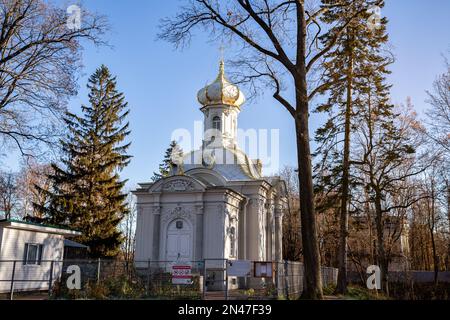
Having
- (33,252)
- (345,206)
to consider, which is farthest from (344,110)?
(33,252)

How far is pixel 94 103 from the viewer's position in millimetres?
38188

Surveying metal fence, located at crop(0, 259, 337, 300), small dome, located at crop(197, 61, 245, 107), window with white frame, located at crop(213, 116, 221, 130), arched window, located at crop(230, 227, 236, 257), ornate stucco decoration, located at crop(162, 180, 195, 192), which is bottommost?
metal fence, located at crop(0, 259, 337, 300)

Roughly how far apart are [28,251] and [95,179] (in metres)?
15.0

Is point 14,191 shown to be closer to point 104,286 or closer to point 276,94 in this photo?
point 104,286

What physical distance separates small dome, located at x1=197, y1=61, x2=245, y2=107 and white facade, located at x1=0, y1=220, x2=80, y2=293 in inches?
609

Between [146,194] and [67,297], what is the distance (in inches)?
406

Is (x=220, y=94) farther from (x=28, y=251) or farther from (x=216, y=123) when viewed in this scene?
(x=28, y=251)

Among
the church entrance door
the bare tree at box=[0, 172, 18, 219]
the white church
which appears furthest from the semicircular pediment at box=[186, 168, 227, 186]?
the bare tree at box=[0, 172, 18, 219]

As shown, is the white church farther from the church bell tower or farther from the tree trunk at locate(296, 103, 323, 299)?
the tree trunk at locate(296, 103, 323, 299)

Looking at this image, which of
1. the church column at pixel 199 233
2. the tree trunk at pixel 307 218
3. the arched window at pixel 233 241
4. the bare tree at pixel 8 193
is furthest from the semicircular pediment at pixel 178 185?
the bare tree at pixel 8 193

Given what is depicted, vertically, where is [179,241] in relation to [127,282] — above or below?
above

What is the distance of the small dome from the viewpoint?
110 feet

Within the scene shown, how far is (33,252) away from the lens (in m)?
21.0
